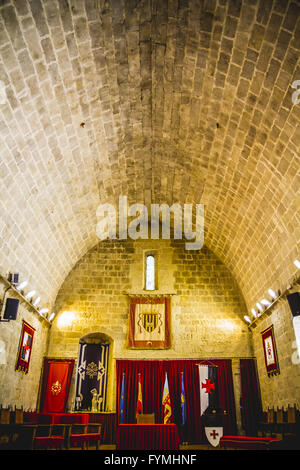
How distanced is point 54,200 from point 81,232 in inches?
89.2

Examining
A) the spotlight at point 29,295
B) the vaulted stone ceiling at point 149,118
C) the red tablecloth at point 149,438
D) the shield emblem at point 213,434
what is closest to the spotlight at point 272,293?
the vaulted stone ceiling at point 149,118

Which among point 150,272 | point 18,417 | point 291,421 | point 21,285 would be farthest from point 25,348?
point 291,421

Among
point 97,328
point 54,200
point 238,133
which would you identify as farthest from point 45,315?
point 238,133

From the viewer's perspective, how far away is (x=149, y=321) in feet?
34.9

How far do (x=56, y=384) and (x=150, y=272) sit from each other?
175 inches

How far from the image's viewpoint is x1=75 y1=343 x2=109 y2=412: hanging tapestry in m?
9.80

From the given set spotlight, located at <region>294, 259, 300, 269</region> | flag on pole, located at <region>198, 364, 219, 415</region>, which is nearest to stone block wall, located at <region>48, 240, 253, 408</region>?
flag on pole, located at <region>198, 364, 219, 415</region>

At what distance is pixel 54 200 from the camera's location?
825 centimetres

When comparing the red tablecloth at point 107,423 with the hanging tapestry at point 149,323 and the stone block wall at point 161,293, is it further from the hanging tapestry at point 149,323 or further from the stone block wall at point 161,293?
the hanging tapestry at point 149,323

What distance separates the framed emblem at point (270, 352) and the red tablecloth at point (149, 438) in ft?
9.94

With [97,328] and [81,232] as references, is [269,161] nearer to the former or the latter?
[81,232]

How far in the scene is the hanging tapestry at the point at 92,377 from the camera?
9805 millimetres

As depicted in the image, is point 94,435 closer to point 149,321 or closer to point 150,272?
point 149,321

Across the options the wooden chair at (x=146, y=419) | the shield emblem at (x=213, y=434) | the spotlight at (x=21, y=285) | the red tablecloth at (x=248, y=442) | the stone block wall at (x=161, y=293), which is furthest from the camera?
the stone block wall at (x=161, y=293)
